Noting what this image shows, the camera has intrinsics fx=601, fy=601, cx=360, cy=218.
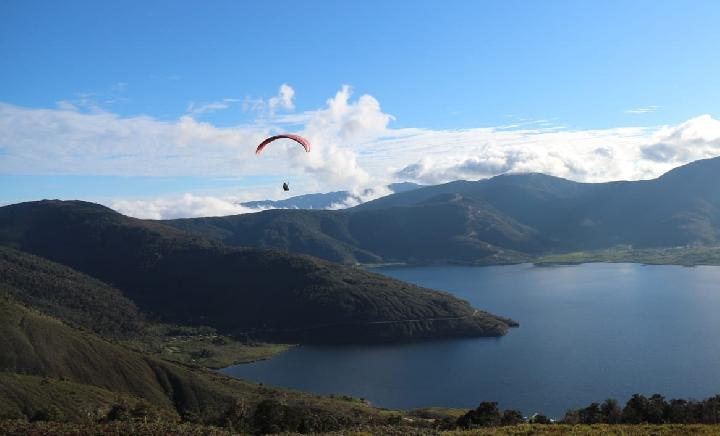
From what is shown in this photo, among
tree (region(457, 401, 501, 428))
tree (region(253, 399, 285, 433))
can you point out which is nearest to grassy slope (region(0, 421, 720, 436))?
tree (region(253, 399, 285, 433))

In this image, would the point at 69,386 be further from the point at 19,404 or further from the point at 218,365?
the point at 218,365

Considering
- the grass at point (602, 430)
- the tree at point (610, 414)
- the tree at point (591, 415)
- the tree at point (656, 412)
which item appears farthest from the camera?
the tree at point (591, 415)

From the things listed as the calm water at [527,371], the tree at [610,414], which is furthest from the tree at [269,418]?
the calm water at [527,371]

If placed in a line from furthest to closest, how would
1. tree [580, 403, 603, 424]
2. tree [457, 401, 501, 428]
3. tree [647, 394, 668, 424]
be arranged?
tree [580, 403, 603, 424], tree [457, 401, 501, 428], tree [647, 394, 668, 424]

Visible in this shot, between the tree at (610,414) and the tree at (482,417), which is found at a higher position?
the tree at (482,417)

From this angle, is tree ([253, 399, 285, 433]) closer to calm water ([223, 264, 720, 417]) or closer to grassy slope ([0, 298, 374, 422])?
grassy slope ([0, 298, 374, 422])

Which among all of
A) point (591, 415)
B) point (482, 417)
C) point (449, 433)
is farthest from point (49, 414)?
point (591, 415)

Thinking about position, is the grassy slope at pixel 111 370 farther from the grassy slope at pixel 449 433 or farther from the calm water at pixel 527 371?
the grassy slope at pixel 449 433

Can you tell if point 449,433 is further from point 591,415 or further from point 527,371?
point 527,371

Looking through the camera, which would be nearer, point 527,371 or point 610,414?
point 610,414

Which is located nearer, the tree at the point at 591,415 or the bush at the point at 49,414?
the bush at the point at 49,414
